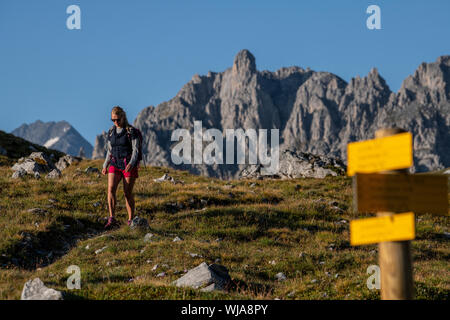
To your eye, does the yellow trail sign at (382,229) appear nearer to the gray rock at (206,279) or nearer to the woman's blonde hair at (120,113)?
the gray rock at (206,279)

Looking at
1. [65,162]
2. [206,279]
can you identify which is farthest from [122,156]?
[65,162]

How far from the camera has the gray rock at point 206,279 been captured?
29.6 feet

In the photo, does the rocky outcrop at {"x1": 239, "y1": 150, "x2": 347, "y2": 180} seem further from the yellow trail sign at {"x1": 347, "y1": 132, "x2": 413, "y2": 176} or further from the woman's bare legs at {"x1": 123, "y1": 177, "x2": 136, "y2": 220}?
the yellow trail sign at {"x1": 347, "y1": 132, "x2": 413, "y2": 176}

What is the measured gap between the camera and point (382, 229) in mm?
5027

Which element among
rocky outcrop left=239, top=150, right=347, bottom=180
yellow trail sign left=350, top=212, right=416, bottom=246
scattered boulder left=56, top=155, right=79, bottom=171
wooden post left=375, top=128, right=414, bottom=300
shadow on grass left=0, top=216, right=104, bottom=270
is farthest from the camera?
scattered boulder left=56, top=155, right=79, bottom=171

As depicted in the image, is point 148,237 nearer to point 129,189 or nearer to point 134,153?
point 129,189

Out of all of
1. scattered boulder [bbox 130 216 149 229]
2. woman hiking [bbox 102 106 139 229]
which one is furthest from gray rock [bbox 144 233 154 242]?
woman hiking [bbox 102 106 139 229]

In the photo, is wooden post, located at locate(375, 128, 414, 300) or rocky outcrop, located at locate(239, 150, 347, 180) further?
rocky outcrop, located at locate(239, 150, 347, 180)

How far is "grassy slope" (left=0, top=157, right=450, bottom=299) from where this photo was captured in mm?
9352

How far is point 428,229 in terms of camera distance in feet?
58.4

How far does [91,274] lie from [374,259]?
27.3ft

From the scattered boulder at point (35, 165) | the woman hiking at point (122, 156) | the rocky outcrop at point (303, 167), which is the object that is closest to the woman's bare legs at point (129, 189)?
the woman hiking at point (122, 156)
